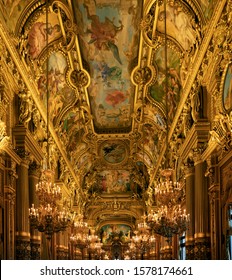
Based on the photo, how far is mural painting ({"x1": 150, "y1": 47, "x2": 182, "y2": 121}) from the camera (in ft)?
56.3

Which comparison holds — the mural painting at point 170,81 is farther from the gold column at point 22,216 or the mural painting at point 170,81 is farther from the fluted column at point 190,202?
the gold column at point 22,216

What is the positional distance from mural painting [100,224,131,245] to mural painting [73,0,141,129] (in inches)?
982

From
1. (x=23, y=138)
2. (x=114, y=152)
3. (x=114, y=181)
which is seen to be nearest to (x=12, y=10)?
(x=23, y=138)

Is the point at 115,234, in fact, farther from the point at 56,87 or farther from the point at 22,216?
the point at 22,216

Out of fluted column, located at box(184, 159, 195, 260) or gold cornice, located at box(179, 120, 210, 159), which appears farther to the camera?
fluted column, located at box(184, 159, 195, 260)

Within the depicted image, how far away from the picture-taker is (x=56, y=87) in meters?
19.2

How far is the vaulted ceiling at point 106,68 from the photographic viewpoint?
14078 millimetres

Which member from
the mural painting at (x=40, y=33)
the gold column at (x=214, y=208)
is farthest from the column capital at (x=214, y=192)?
the mural painting at (x=40, y=33)

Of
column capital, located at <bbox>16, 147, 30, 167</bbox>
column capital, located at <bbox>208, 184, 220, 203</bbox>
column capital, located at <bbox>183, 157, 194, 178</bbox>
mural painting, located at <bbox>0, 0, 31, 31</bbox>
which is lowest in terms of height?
column capital, located at <bbox>208, 184, 220, 203</bbox>

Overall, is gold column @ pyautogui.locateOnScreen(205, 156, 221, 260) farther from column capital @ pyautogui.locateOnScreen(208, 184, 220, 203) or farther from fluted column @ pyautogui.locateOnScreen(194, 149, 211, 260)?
fluted column @ pyautogui.locateOnScreen(194, 149, 211, 260)

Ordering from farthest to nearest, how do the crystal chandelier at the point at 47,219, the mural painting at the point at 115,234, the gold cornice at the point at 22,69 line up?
the mural painting at the point at 115,234
the gold cornice at the point at 22,69
the crystal chandelier at the point at 47,219

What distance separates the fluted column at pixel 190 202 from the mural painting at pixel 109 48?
490 cm

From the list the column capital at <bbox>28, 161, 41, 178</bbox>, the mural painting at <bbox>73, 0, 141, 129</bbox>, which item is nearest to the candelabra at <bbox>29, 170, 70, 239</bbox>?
the column capital at <bbox>28, 161, 41, 178</bbox>

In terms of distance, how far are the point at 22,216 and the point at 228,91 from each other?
665 centimetres
